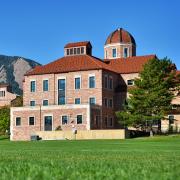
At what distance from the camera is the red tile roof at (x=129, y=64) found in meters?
90.8

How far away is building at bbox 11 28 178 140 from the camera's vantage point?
3142 inches

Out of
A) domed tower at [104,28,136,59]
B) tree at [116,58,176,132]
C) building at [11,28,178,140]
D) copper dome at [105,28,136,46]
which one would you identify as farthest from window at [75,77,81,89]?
copper dome at [105,28,136,46]

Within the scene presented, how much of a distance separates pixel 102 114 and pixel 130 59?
17417 millimetres

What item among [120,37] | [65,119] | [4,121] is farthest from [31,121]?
[120,37]

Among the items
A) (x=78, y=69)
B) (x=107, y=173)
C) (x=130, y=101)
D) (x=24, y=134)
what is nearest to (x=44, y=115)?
(x=24, y=134)

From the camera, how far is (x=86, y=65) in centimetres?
8606

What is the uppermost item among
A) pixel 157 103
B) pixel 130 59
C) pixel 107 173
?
pixel 130 59

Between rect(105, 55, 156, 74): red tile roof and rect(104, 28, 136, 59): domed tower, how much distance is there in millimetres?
12100

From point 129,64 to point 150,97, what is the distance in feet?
85.7

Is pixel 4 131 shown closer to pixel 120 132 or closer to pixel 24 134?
pixel 24 134

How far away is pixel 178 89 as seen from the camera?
74938 millimetres

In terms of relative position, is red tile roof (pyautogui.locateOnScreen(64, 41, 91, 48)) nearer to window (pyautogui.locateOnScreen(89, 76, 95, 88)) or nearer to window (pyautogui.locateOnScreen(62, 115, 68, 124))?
window (pyautogui.locateOnScreen(89, 76, 95, 88))

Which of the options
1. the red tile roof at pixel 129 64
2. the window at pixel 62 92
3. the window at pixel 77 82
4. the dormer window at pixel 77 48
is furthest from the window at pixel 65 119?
the red tile roof at pixel 129 64

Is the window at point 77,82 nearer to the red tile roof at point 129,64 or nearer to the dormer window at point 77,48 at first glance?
the dormer window at point 77,48
